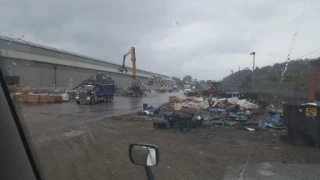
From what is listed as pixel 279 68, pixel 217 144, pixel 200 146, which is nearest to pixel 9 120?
pixel 200 146

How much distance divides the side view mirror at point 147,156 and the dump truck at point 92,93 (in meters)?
23.1

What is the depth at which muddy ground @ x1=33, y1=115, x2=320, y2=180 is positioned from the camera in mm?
6031

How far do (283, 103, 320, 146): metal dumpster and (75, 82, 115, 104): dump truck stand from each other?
1943 cm

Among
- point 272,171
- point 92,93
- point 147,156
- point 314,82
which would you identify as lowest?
point 272,171

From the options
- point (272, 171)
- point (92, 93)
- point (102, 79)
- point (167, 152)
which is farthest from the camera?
point (102, 79)

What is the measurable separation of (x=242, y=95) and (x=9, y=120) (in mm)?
27747

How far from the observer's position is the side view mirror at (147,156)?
2.75m

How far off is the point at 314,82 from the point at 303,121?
11564 mm

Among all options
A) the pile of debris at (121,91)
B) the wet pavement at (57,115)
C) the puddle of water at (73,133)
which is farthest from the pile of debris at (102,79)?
the puddle of water at (73,133)

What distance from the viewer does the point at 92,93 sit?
2691 cm

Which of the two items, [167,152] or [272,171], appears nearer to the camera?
[272,171]

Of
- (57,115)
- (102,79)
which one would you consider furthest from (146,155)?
(102,79)

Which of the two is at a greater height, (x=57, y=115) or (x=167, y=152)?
(x=57, y=115)

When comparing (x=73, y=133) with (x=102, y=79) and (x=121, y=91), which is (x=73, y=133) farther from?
(x=121, y=91)
